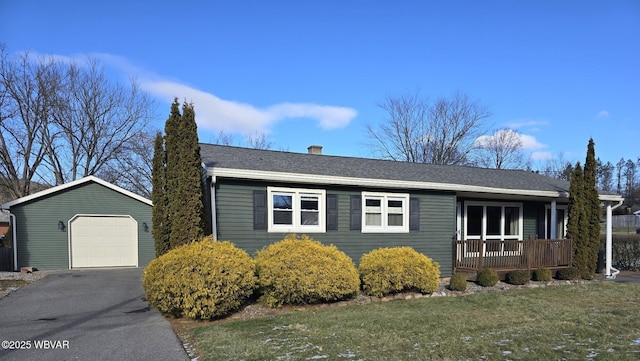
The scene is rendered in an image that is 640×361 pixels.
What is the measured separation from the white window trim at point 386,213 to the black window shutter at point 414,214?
0.34ft

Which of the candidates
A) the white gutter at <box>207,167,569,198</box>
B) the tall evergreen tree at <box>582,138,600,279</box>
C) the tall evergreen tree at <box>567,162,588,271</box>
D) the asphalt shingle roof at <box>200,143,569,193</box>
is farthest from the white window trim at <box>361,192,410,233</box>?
the tall evergreen tree at <box>582,138,600,279</box>

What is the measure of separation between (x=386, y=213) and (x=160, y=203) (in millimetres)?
6051

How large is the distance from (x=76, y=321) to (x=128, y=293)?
9.74 feet

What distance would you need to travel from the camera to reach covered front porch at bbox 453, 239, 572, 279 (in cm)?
1142

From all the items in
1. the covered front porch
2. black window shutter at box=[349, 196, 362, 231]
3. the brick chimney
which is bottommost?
the covered front porch

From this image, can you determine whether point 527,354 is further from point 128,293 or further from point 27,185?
point 27,185

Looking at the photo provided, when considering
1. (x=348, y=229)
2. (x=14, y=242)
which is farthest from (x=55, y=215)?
(x=348, y=229)

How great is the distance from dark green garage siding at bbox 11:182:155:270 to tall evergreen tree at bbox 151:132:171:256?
7.74 metres

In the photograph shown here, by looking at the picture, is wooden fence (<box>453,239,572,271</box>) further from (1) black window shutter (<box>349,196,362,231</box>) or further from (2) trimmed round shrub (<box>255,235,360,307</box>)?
(2) trimmed round shrub (<box>255,235,360,307</box>)

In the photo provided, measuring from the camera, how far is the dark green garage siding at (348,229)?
9.83 metres

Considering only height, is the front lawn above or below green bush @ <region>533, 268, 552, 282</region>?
above

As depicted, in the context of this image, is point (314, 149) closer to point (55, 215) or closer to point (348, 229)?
point (348, 229)

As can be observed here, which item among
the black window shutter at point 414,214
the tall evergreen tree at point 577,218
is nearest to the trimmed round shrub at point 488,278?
the black window shutter at point 414,214

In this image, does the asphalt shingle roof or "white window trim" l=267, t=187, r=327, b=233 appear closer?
"white window trim" l=267, t=187, r=327, b=233
